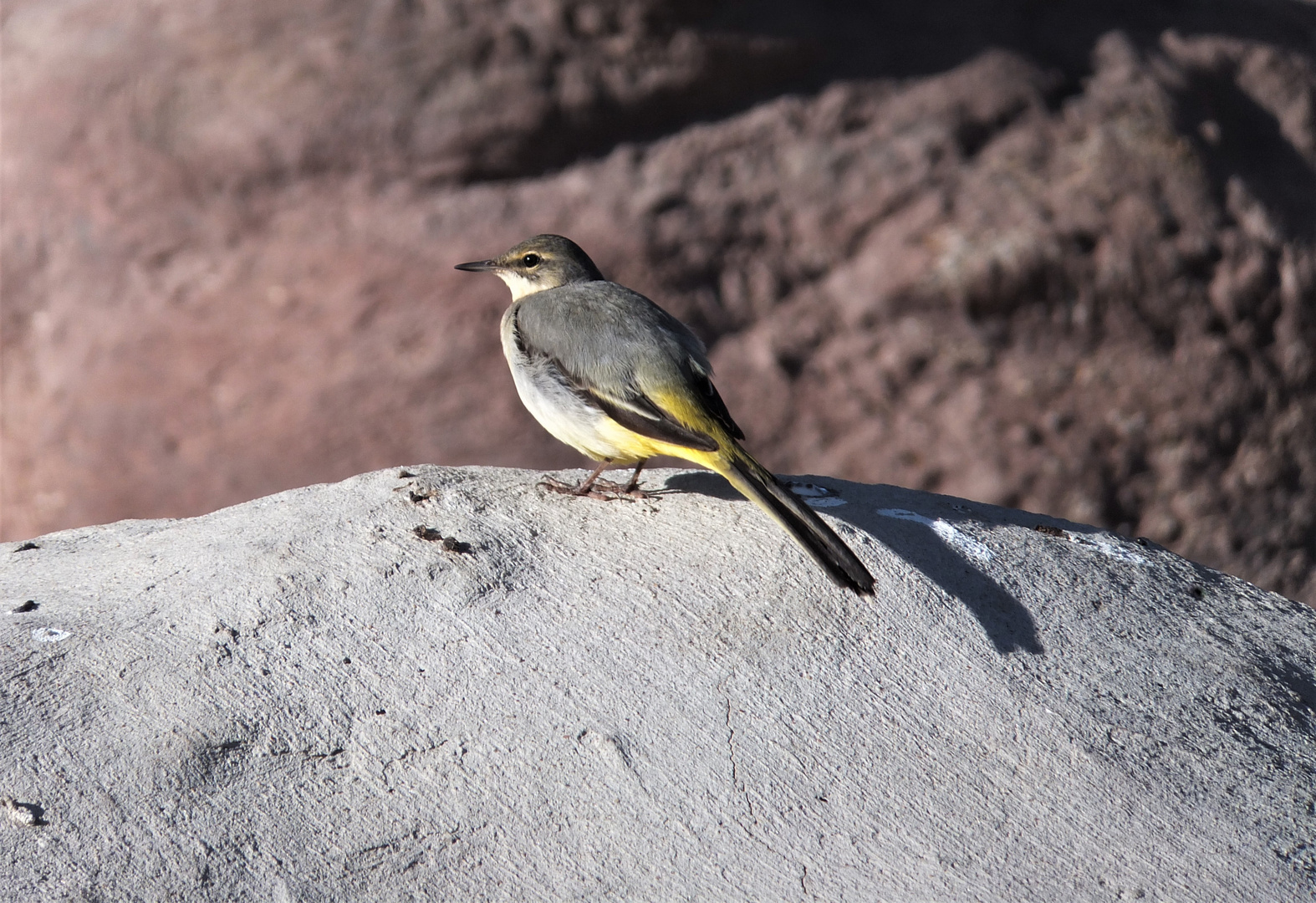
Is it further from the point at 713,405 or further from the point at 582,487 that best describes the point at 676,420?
the point at 582,487

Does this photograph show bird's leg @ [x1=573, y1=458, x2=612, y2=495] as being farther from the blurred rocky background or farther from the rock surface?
the blurred rocky background

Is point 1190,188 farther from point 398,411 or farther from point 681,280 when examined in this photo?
point 398,411

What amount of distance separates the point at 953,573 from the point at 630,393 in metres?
1.20

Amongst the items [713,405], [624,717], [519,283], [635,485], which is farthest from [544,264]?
[624,717]

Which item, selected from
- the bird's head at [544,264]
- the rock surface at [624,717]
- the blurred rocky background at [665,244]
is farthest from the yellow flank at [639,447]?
the blurred rocky background at [665,244]

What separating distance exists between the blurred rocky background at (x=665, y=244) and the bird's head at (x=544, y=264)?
1.33 meters

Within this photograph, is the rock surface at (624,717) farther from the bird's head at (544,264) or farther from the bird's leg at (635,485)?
the bird's head at (544,264)

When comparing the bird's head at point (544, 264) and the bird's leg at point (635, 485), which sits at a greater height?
the bird's head at point (544, 264)

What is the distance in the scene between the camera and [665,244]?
619cm

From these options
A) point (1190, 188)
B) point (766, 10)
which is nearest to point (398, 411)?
point (766, 10)

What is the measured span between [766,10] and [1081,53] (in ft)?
6.35

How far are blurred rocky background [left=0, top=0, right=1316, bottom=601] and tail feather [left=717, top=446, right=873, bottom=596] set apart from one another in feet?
9.11

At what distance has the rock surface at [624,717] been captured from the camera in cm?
251

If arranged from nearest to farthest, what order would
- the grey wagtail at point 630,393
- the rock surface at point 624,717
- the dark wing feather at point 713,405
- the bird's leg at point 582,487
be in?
the rock surface at point 624,717
the grey wagtail at point 630,393
the dark wing feather at point 713,405
the bird's leg at point 582,487
